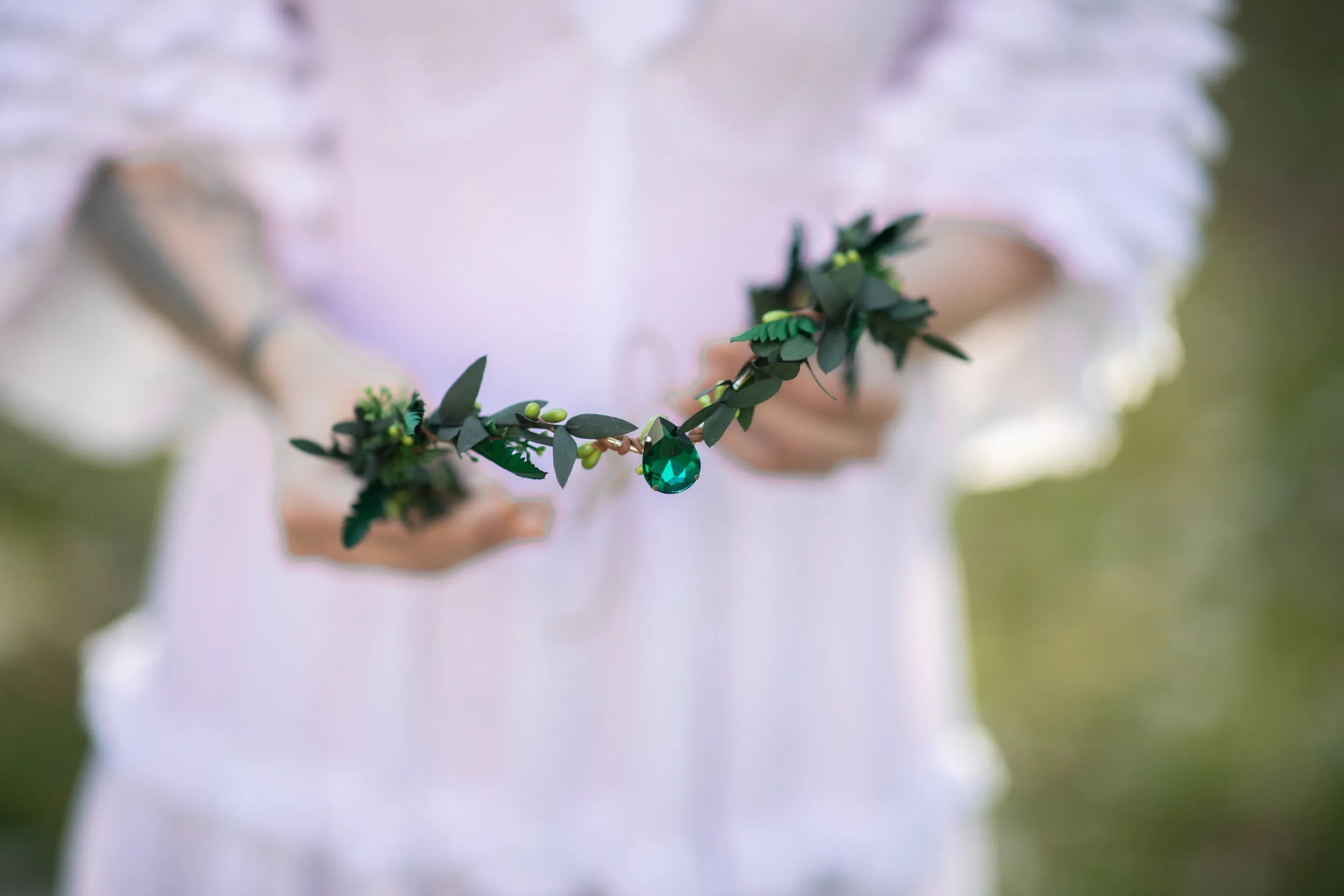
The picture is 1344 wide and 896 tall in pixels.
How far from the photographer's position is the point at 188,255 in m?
0.67

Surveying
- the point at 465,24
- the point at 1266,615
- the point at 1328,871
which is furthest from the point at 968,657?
the point at 465,24

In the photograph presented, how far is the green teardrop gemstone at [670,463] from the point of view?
351 mm

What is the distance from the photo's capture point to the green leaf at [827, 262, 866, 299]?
1.38ft

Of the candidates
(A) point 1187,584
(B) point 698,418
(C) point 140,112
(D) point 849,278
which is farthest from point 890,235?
(A) point 1187,584

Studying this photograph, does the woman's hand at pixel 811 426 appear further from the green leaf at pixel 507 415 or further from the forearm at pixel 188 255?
the forearm at pixel 188 255

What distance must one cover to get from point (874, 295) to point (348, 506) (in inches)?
11.3

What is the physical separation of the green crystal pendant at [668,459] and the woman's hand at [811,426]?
0.21 m

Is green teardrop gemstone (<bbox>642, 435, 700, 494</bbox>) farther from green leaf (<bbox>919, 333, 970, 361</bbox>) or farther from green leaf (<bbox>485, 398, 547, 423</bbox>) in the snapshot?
green leaf (<bbox>919, 333, 970, 361</bbox>)

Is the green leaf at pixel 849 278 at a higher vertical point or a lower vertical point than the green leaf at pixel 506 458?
higher

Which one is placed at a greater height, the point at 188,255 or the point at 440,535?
the point at 188,255

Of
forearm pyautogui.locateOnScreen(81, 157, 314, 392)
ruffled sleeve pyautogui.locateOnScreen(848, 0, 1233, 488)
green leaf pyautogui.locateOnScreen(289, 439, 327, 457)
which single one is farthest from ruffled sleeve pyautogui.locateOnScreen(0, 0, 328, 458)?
ruffled sleeve pyautogui.locateOnScreen(848, 0, 1233, 488)

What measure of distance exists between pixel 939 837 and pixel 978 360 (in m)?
0.46

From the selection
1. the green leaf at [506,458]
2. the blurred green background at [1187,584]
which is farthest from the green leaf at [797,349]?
the blurred green background at [1187,584]

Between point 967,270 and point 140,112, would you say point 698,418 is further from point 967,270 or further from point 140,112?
point 140,112
